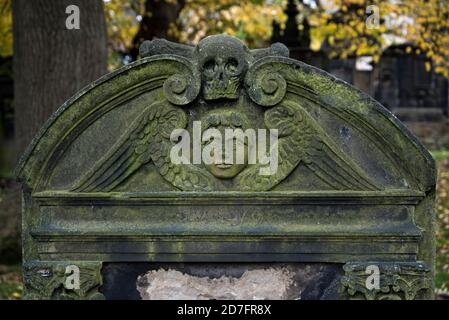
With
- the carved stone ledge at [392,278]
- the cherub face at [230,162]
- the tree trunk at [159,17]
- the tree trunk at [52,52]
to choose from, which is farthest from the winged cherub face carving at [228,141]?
the tree trunk at [159,17]

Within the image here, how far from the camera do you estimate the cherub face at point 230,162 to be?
3658 mm

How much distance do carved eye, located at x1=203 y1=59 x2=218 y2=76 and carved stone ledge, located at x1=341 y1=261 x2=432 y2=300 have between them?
1.11m

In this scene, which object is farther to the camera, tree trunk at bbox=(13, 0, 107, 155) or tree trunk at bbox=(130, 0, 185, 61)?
tree trunk at bbox=(130, 0, 185, 61)

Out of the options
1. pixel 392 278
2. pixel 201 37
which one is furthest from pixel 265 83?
pixel 201 37

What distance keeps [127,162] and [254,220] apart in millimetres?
668

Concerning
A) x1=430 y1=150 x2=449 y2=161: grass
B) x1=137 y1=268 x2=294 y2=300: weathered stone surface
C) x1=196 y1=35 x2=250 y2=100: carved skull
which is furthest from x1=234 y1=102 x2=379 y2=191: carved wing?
x1=430 y1=150 x2=449 y2=161: grass

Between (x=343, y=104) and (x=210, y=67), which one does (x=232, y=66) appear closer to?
(x=210, y=67)

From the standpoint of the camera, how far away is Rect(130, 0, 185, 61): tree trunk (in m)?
14.6

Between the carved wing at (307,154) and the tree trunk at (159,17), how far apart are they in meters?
11.0

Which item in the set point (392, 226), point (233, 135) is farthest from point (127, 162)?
point (392, 226)

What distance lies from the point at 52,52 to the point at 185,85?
480 cm

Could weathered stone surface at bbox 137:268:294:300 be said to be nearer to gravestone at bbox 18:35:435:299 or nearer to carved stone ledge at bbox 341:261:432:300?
gravestone at bbox 18:35:435:299

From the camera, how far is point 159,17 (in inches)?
577

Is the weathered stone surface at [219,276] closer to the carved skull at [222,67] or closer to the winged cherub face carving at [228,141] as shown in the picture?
the winged cherub face carving at [228,141]
